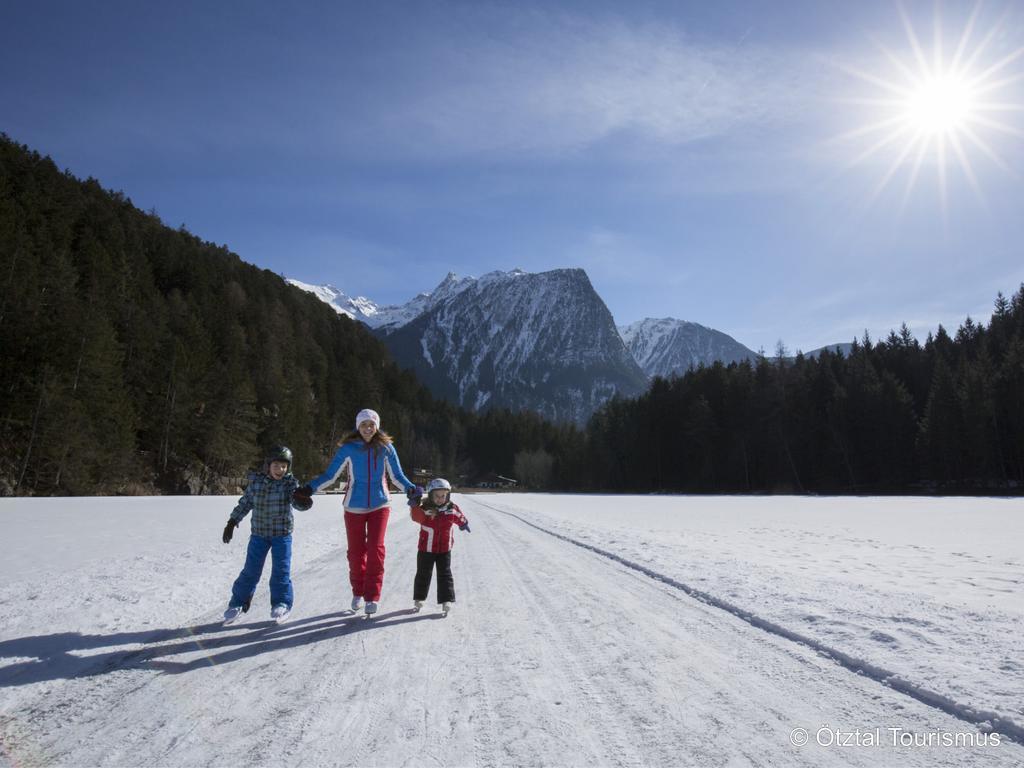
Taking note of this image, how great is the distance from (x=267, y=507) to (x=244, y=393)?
52.7 m

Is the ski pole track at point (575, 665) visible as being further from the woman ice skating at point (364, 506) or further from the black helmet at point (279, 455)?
the black helmet at point (279, 455)

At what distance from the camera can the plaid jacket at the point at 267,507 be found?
5594 mm

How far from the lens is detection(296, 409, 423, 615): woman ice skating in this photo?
5902mm

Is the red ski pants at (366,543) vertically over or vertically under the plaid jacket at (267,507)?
under

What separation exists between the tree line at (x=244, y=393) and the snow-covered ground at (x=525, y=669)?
32908 millimetres

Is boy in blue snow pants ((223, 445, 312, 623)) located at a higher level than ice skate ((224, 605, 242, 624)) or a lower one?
higher

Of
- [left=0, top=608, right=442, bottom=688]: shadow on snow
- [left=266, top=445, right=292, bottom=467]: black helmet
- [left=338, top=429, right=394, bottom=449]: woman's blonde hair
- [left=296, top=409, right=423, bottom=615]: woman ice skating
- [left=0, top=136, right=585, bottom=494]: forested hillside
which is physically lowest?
[left=0, top=608, right=442, bottom=688]: shadow on snow

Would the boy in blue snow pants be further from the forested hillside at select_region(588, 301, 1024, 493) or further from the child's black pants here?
the forested hillside at select_region(588, 301, 1024, 493)

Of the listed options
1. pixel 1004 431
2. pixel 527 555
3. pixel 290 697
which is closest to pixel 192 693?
A: pixel 290 697

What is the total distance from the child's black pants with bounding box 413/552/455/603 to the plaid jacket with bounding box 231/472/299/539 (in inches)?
61.8

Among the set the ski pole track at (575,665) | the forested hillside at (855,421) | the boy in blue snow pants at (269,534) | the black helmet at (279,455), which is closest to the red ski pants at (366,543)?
the boy in blue snow pants at (269,534)

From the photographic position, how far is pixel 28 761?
103 inches

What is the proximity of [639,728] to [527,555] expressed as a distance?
8.09 meters

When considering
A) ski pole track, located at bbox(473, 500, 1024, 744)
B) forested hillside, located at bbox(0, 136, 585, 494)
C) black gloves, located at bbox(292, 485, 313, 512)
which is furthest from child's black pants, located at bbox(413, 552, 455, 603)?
forested hillside, located at bbox(0, 136, 585, 494)
